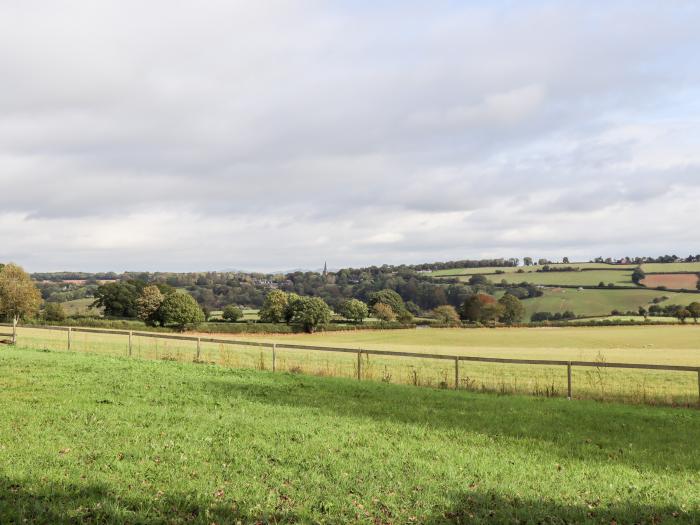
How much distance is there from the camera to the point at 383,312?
99.2m

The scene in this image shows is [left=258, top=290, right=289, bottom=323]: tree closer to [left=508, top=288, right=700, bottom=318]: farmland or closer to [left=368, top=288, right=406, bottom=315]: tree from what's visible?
[left=368, top=288, right=406, bottom=315]: tree

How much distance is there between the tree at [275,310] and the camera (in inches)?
3408

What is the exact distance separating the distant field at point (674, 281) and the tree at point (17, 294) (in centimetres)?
11378

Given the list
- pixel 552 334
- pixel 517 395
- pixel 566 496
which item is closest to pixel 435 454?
pixel 566 496

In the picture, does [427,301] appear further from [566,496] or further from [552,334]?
[566,496]

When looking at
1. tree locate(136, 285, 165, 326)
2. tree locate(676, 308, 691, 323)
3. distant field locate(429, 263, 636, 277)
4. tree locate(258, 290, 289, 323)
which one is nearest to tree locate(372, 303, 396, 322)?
tree locate(258, 290, 289, 323)

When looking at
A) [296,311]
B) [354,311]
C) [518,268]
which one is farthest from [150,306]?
[518,268]

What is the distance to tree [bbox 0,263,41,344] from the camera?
213 ft

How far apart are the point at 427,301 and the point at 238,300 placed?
4345 cm

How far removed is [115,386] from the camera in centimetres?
1555

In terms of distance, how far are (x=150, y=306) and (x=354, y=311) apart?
34.2 metres

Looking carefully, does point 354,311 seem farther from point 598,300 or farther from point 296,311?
point 598,300

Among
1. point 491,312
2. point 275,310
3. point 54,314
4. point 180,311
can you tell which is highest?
point 180,311

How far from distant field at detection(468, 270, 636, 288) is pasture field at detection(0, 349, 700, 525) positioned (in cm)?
12041
